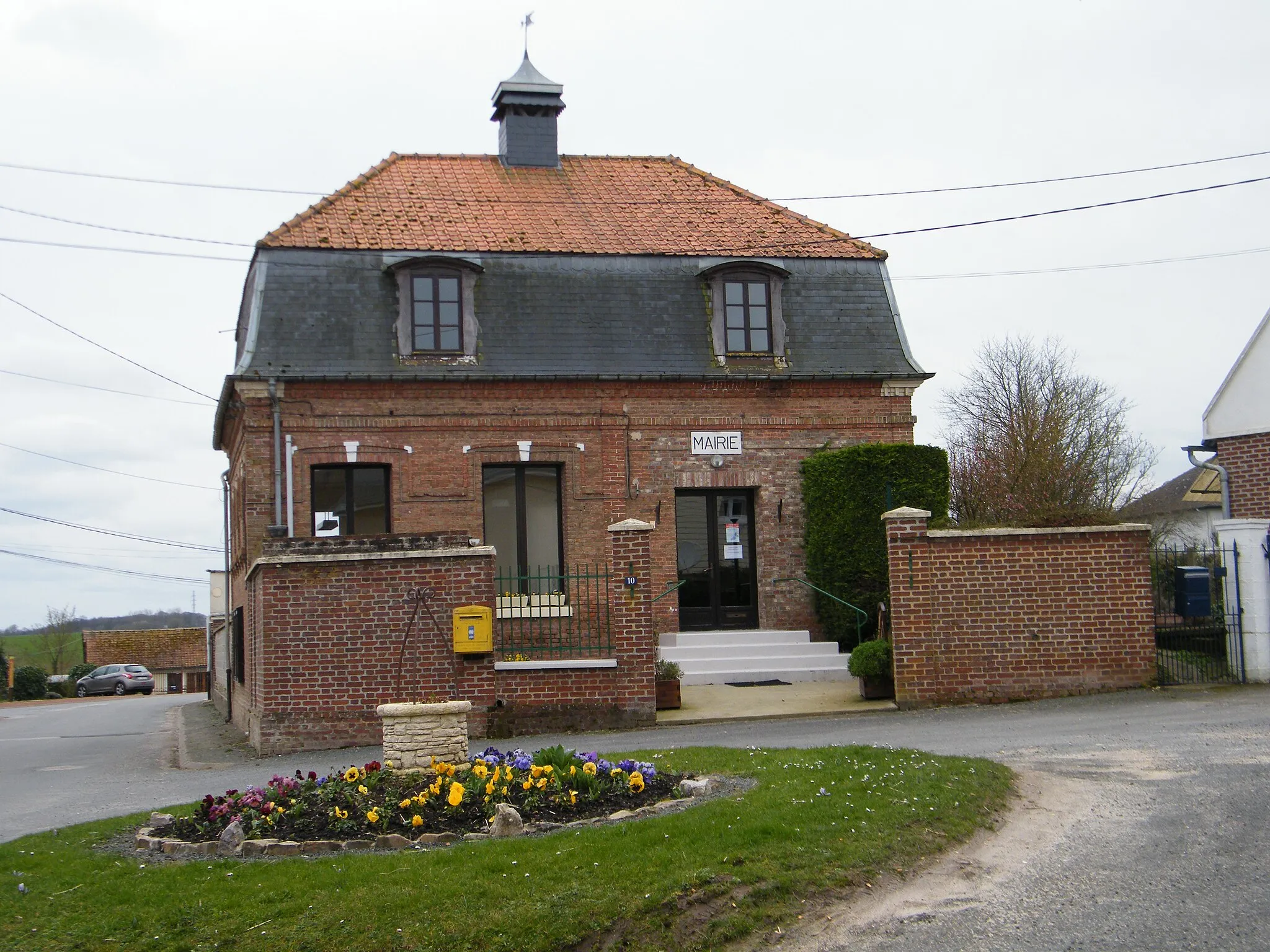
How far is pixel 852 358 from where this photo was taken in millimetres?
20766

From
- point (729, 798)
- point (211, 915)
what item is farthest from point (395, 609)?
point (211, 915)

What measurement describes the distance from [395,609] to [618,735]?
2926 mm

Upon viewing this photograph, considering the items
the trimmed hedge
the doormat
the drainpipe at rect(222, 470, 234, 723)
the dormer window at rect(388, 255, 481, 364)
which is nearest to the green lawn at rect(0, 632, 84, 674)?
the drainpipe at rect(222, 470, 234, 723)

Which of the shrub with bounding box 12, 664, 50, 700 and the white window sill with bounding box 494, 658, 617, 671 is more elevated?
the white window sill with bounding box 494, 658, 617, 671

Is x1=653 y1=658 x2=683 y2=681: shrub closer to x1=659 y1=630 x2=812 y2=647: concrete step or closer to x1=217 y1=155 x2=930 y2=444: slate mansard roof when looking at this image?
x1=659 y1=630 x2=812 y2=647: concrete step

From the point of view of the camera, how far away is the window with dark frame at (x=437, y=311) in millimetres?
19984

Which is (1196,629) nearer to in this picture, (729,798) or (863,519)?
(863,519)

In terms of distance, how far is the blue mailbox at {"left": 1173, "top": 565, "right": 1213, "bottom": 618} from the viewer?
15281 mm

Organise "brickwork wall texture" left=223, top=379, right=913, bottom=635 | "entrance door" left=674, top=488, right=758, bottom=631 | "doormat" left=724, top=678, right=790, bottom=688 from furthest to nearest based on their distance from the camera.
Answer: "entrance door" left=674, top=488, right=758, bottom=631 → "brickwork wall texture" left=223, top=379, right=913, bottom=635 → "doormat" left=724, top=678, right=790, bottom=688

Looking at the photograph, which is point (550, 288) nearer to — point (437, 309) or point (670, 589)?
point (437, 309)

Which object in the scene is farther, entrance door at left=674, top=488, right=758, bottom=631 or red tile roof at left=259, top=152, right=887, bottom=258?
red tile roof at left=259, top=152, right=887, bottom=258

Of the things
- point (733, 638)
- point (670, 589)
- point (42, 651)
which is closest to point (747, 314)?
point (670, 589)

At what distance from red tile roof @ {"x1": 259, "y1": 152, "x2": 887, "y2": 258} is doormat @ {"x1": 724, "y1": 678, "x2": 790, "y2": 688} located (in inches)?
291

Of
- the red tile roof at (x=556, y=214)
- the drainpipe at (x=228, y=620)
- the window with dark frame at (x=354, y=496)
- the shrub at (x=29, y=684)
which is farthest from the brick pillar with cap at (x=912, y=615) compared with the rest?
the shrub at (x=29, y=684)
